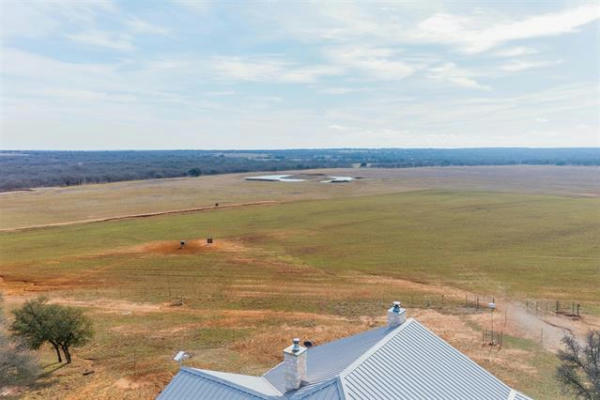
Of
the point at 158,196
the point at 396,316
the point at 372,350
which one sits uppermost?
the point at 396,316

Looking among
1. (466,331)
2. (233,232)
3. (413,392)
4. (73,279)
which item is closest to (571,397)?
(466,331)

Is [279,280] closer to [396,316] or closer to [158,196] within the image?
[396,316]

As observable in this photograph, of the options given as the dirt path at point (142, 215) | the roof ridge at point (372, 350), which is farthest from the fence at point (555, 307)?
the dirt path at point (142, 215)

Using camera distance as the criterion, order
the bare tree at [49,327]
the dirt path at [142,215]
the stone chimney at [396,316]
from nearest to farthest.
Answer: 1. the stone chimney at [396,316]
2. the bare tree at [49,327]
3. the dirt path at [142,215]

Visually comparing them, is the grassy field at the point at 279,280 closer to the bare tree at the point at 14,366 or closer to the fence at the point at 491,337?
the fence at the point at 491,337

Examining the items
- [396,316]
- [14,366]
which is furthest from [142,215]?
[396,316]

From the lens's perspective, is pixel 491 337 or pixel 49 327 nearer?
pixel 49 327

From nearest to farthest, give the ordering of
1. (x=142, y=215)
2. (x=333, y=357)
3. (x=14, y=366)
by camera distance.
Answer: (x=333, y=357) → (x=14, y=366) → (x=142, y=215)

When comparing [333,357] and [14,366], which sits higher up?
[333,357]
